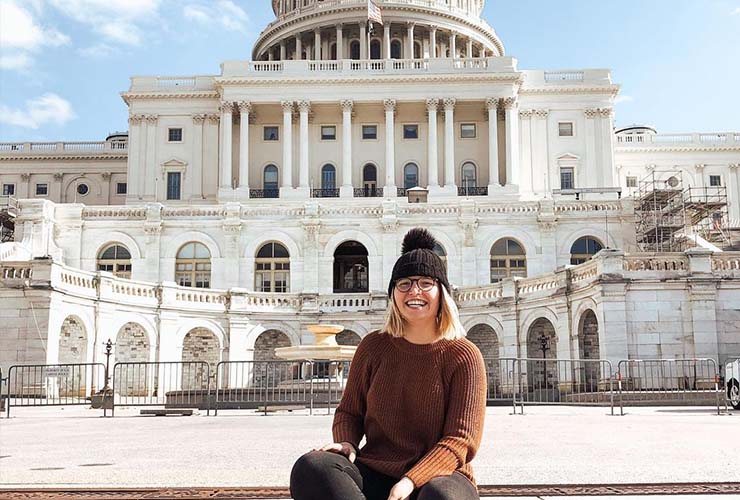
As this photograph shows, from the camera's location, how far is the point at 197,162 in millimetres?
81250

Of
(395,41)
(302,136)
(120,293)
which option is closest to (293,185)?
(302,136)

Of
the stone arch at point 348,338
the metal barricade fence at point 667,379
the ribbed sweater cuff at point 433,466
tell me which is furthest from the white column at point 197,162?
the ribbed sweater cuff at point 433,466

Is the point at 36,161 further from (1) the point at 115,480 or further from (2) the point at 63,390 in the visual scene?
(1) the point at 115,480

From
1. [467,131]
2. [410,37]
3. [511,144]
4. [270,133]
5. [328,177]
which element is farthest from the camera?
[410,37]

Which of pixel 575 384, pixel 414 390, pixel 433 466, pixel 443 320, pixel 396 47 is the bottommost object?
pixel 433 466

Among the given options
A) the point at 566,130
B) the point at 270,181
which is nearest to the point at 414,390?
the point at 270,181

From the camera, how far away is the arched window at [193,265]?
180 feet

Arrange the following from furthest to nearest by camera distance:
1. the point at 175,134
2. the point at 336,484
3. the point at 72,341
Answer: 1. the point at 175,134
2. the point at 72,341
3. the point at 336,484

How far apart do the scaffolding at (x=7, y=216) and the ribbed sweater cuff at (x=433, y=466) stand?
63986mm

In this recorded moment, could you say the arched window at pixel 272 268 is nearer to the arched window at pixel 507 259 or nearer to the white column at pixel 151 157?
the arched window at pixel 507 259

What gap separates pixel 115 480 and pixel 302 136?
69.5 metres

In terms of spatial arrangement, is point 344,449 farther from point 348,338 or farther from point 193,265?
point 193,265

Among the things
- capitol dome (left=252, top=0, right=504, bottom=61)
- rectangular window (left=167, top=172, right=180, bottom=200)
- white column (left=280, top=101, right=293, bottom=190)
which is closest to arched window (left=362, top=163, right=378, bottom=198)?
white column (left=280, top=101, right=293, bottom=190)

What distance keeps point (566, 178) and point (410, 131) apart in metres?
14.4
